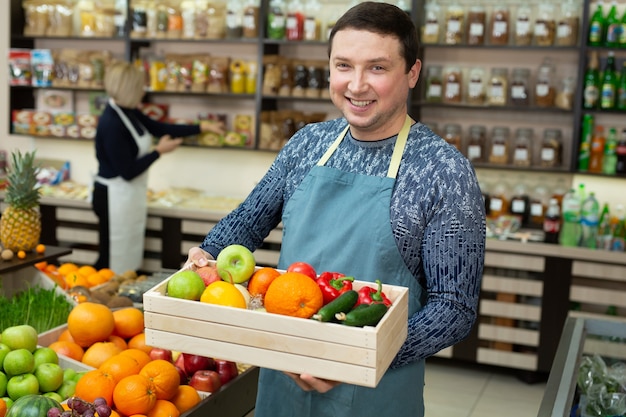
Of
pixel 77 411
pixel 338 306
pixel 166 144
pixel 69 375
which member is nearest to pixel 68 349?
pixel 69 375

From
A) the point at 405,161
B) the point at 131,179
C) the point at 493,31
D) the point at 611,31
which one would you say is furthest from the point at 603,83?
the point at 405,161

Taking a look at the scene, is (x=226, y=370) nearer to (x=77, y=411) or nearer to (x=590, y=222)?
(x=77, y=411)

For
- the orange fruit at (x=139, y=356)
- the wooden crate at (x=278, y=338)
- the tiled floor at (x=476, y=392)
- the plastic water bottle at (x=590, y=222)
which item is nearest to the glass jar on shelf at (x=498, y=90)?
the plastic water bottle at (x=590, y=222)

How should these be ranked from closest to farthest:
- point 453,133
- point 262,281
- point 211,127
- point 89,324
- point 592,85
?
point 262,281 < point 89,324 < point 592,85 < point 453,133 < point 211,127

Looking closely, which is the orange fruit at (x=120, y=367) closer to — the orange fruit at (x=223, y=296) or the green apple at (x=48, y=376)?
the green apple at (x=48, y=376)

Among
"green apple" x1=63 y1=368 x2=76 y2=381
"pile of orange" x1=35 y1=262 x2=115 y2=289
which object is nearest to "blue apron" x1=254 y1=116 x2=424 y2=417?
"green apple" x1=63 y1=368 x2=76 y2=381

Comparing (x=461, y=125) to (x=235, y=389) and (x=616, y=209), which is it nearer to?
(x=616, y=209)

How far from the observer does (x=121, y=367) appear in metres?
2.17

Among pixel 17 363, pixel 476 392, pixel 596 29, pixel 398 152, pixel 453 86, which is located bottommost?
pixel 476 392

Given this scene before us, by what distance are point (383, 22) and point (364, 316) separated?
0.67 metres

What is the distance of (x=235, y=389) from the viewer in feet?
7.79

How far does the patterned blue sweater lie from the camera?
1686 millimetres

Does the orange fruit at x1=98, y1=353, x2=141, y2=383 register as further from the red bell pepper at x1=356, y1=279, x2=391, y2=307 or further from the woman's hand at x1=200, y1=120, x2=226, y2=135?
the woman's hand at x1=200, y1=120, x2=226, y2=135

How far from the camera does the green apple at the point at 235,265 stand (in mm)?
1717
